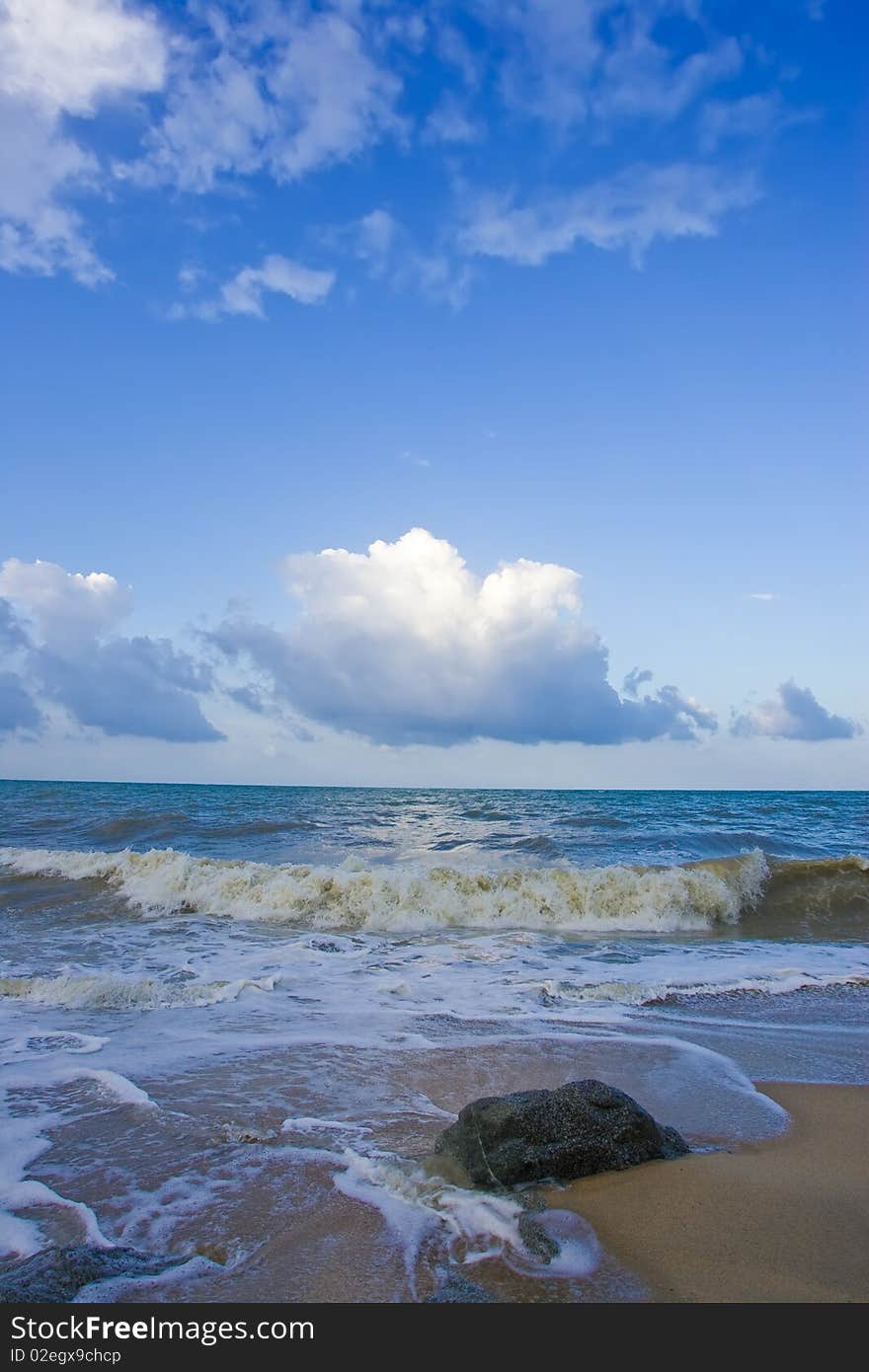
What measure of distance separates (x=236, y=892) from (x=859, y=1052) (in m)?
11.1

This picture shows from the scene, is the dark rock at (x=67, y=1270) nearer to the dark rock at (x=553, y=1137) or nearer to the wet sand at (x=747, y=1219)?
the dark rock at (x=553, y=1137)

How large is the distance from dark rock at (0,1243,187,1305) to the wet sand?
1.91 m

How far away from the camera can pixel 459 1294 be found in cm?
284

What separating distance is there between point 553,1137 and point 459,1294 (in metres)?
1.19

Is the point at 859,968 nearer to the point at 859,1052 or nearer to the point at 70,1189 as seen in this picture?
the point at 859,1052

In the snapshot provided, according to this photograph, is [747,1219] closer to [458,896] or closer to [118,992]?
[118,992]

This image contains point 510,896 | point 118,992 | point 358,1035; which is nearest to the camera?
point 358,1035

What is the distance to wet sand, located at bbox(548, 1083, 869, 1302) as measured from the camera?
293cm

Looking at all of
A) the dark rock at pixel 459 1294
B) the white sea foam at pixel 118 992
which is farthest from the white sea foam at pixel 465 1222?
the white sea foam at pixel 118 992

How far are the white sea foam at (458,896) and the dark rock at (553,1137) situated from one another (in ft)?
28.4

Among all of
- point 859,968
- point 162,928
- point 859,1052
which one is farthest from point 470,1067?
point 162,928

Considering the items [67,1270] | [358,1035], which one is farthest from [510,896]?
[67,1270]

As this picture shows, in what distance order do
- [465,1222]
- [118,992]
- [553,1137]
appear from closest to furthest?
[465,1222] → [553,1137] → [118,992]

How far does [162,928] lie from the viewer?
12242 millimetres
